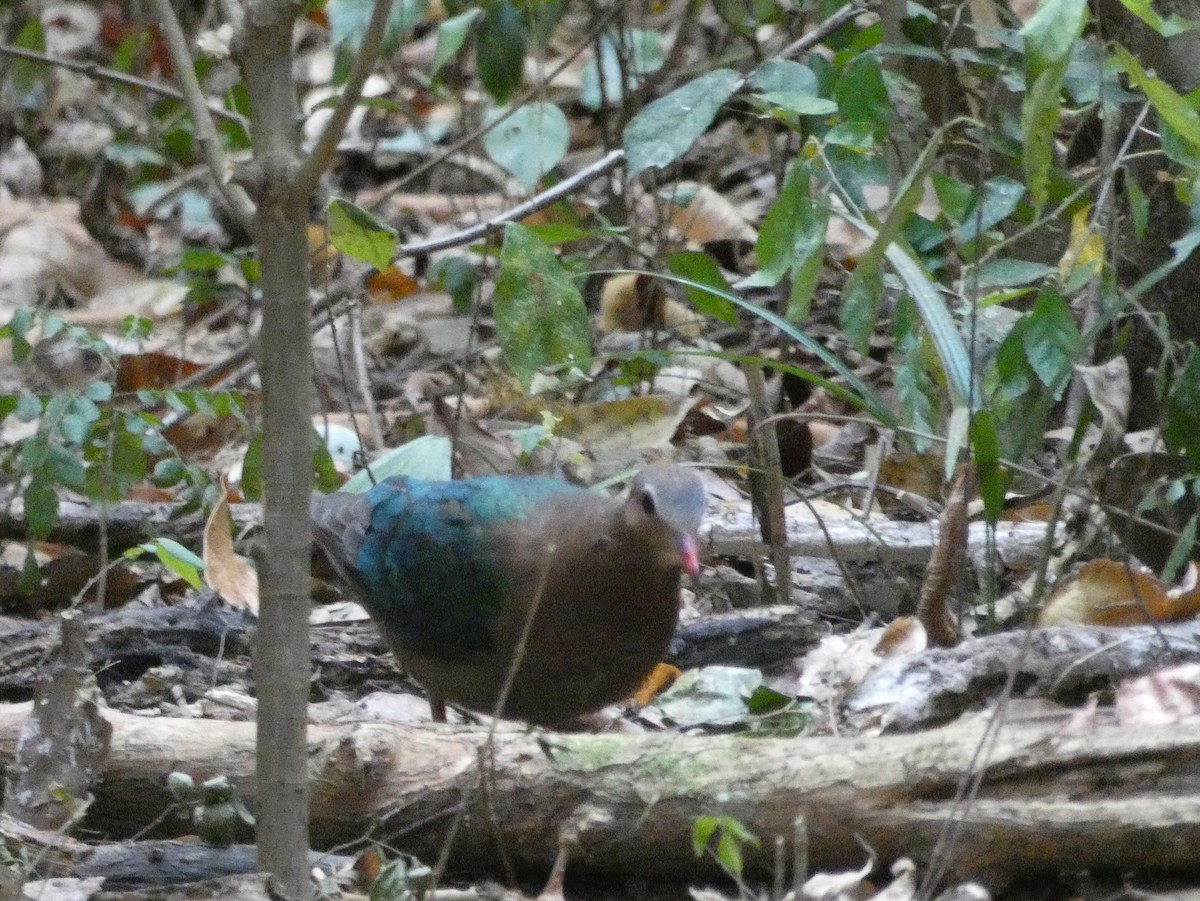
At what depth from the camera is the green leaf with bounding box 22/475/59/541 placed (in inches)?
181

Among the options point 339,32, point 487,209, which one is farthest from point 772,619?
point 487,209

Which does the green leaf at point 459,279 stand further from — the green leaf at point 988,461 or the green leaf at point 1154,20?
the green leaf at point 1154,20

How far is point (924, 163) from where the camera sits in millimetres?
3500

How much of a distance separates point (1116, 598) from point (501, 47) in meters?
3.43

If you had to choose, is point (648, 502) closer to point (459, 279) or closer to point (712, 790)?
point (712, 790)

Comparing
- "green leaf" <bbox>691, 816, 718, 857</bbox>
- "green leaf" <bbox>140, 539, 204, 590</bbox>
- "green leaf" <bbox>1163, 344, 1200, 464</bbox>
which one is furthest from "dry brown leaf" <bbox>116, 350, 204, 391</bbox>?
"green leaf" <bbox>691, 816, 718, 857</bbox>

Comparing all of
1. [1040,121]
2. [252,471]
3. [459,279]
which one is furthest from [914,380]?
[459,279]

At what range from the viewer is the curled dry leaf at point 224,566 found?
4688 mm

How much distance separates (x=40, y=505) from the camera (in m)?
4.61

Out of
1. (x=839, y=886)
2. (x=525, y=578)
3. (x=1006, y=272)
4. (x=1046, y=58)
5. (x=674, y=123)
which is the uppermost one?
(x=674, y=123)

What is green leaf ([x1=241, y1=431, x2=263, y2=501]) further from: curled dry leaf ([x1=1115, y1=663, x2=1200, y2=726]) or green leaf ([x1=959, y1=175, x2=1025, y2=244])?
curled dry leaf ([x1=1115, y1=663, x2=1200, y2=726])

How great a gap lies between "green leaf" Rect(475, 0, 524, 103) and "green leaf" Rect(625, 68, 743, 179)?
2.05 m

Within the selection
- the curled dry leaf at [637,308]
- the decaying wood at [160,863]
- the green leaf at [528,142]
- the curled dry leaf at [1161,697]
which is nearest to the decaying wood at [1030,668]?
the curled dry leaf at [1161,697]

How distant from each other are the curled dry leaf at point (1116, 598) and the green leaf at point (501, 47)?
3.29 m
